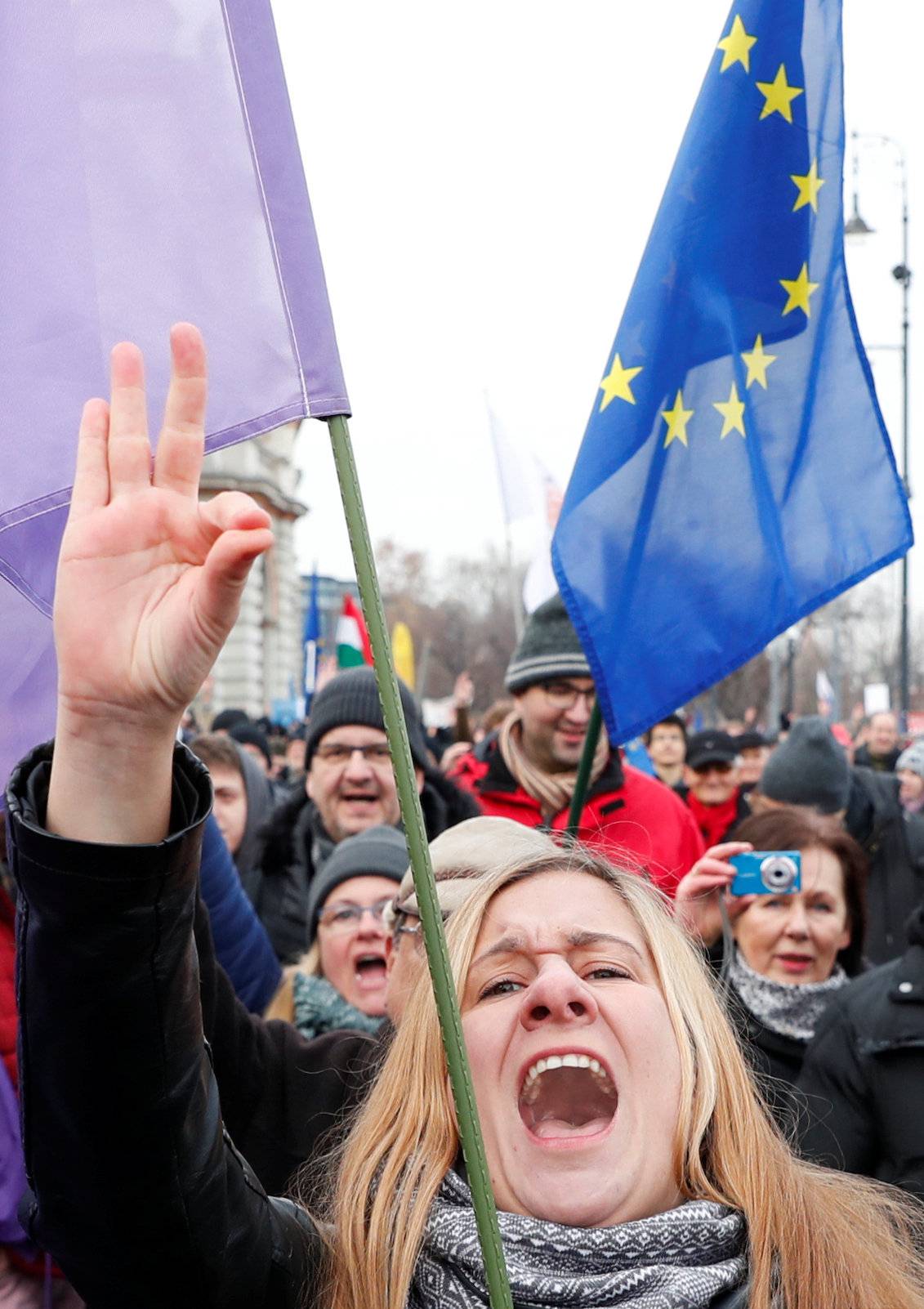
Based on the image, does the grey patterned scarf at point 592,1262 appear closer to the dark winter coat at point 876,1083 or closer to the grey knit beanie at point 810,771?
the dark winter coat at point 876,1083

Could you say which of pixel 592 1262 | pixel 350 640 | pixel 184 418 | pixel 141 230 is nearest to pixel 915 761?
pixel 350 640

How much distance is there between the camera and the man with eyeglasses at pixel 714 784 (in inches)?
305

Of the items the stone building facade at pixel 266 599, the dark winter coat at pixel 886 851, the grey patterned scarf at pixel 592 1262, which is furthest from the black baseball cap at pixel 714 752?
the stone building facade at pixel 266 599

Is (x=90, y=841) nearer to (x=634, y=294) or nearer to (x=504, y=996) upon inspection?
(x=504, y=996)

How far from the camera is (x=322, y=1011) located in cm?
355

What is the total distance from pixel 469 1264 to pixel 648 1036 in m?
0.40

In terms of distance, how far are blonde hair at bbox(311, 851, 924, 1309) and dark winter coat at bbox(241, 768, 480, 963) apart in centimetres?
253

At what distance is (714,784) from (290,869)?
10.8 feet

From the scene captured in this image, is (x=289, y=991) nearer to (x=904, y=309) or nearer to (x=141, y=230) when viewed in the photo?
(x=141, y=230)

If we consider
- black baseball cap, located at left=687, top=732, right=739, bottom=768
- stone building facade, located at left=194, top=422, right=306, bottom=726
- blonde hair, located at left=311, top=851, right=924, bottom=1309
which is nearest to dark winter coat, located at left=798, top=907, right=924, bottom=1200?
blonde hair, located at left=311, top=851, right=924, bottom=1309

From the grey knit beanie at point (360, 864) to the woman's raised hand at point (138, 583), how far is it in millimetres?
2182

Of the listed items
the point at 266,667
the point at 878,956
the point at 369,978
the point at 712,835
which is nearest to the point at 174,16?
the point at 369,978

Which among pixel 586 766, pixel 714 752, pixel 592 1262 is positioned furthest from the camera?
pixel 714 752

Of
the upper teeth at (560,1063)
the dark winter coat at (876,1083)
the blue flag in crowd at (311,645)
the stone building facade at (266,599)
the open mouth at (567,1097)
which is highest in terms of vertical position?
the stone building facade at (266,599)
